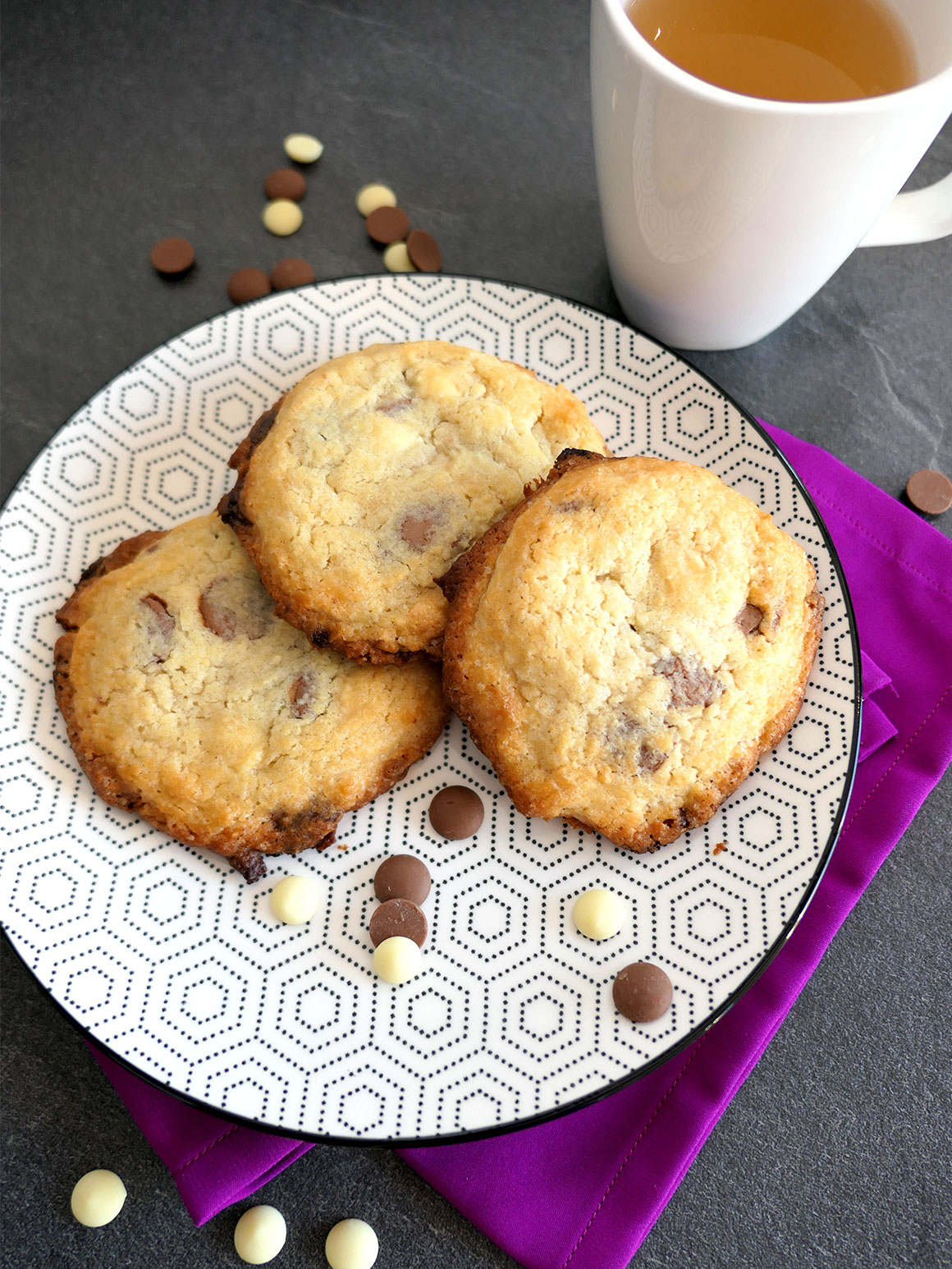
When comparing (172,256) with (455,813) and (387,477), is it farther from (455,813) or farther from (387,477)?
(455,813)

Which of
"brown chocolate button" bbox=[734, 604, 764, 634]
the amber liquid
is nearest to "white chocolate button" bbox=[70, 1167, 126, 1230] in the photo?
"brown chocolate button" bbox=[734, 604, 764, 634]

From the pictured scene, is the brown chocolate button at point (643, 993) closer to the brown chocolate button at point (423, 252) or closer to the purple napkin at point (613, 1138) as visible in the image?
the purple napkin at point (613, 1138)

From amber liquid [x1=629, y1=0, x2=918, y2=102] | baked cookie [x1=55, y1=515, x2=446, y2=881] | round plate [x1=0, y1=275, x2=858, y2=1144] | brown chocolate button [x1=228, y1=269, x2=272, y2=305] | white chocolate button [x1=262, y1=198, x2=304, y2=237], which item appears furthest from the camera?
white chocolate button [x1=262, y1=198, x2=304, y2=237]

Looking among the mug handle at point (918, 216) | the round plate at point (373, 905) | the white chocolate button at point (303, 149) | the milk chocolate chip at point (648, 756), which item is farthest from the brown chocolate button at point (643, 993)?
the white chocolate button at point (303, 149)

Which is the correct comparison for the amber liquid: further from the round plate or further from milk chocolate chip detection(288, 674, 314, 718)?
milk chocolate chip detection(288, 674, 314, 718)

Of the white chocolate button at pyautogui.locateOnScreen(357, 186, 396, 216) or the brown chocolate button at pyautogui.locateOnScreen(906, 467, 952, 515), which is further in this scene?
the white chocolate button at pyautogui.locateOnScreen(357, 186, 396, 216)

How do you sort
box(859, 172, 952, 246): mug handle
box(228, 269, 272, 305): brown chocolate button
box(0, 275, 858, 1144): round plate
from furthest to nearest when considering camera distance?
box(228, 269, 272, 305): brown chocolate button → box(859, 172, 952, 246): mug handle → box(0, 275, 858, 1144): round plate

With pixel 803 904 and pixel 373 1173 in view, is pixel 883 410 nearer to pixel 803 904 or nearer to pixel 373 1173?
pixel 803 904
